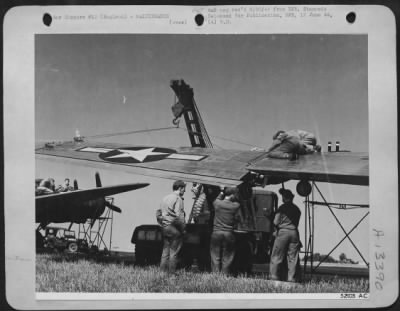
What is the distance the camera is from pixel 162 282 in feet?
18.7

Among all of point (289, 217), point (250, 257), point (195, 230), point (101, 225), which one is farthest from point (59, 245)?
point (289, 217)

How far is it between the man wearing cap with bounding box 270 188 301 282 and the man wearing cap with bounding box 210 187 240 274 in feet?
1.38

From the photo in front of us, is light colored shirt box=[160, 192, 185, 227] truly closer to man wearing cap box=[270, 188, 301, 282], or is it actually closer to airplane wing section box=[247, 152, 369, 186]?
airplane wing section box=[247, 152, 369, 186]

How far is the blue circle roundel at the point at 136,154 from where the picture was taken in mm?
5867

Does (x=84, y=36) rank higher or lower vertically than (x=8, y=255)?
higher

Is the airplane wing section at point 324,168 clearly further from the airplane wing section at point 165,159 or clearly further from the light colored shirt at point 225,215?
the light colored shirt at point 225,215

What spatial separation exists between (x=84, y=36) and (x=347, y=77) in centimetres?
248

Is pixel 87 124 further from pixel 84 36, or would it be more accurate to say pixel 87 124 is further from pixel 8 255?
pixel 8 255

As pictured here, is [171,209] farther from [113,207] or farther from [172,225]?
[113,207]

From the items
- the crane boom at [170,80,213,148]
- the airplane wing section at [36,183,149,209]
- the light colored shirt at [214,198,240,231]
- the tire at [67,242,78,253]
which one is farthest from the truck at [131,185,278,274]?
the tire at [67,242,78,253]

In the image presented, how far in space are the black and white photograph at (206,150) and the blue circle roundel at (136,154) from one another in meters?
0.01

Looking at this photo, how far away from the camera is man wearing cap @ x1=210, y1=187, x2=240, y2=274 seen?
5.87 m

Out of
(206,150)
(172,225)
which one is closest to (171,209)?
(172,225)

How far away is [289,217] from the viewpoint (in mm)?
5816
